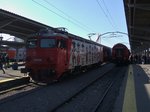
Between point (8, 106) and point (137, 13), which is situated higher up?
point (137, 13)

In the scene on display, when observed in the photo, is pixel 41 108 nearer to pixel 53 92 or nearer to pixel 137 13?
pixel 53 92

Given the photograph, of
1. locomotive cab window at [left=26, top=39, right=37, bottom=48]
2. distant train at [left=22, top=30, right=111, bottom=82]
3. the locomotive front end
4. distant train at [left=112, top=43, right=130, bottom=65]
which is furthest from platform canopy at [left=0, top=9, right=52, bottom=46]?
distant train at [left=112, top=43, right=130, bottom=65]

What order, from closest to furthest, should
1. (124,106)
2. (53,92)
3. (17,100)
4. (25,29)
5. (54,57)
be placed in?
(124,106) < (17,100) < (53,92) < (54,57) < (25,29)

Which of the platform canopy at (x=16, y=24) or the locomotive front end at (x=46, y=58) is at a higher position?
the platform canopy at (x=16, y=24)

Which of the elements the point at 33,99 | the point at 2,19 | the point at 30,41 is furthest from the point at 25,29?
the point at 33,99

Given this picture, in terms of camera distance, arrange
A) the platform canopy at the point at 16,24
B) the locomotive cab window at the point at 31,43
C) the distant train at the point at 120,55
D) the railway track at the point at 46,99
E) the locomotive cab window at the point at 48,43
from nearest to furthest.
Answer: the railway track at the point at 46,99
the locomotive cab window at the point at 48,43
the locomotive cab window at the point at 31,43
the platform canopy at the point at 16,24
the distant train at the point at 120,55

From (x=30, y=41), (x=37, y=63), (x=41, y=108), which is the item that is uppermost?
(x=30, y=41)

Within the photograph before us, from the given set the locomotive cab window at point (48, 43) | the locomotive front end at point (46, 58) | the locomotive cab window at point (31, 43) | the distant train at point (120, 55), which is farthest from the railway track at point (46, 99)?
the distant train at point (120, 55)

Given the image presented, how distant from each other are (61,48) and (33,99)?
23.2ft

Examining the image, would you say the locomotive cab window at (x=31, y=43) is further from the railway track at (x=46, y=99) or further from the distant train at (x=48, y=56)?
the railway track at (x=46, y=99)

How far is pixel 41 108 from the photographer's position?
1280 cm

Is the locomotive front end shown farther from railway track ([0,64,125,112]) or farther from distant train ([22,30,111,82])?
railway track ([0,64,125,112])

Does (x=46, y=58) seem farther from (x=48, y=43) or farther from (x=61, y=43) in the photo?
(x=61, y=43)

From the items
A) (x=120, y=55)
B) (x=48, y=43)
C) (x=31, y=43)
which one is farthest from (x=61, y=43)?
(x=120, y=55)
